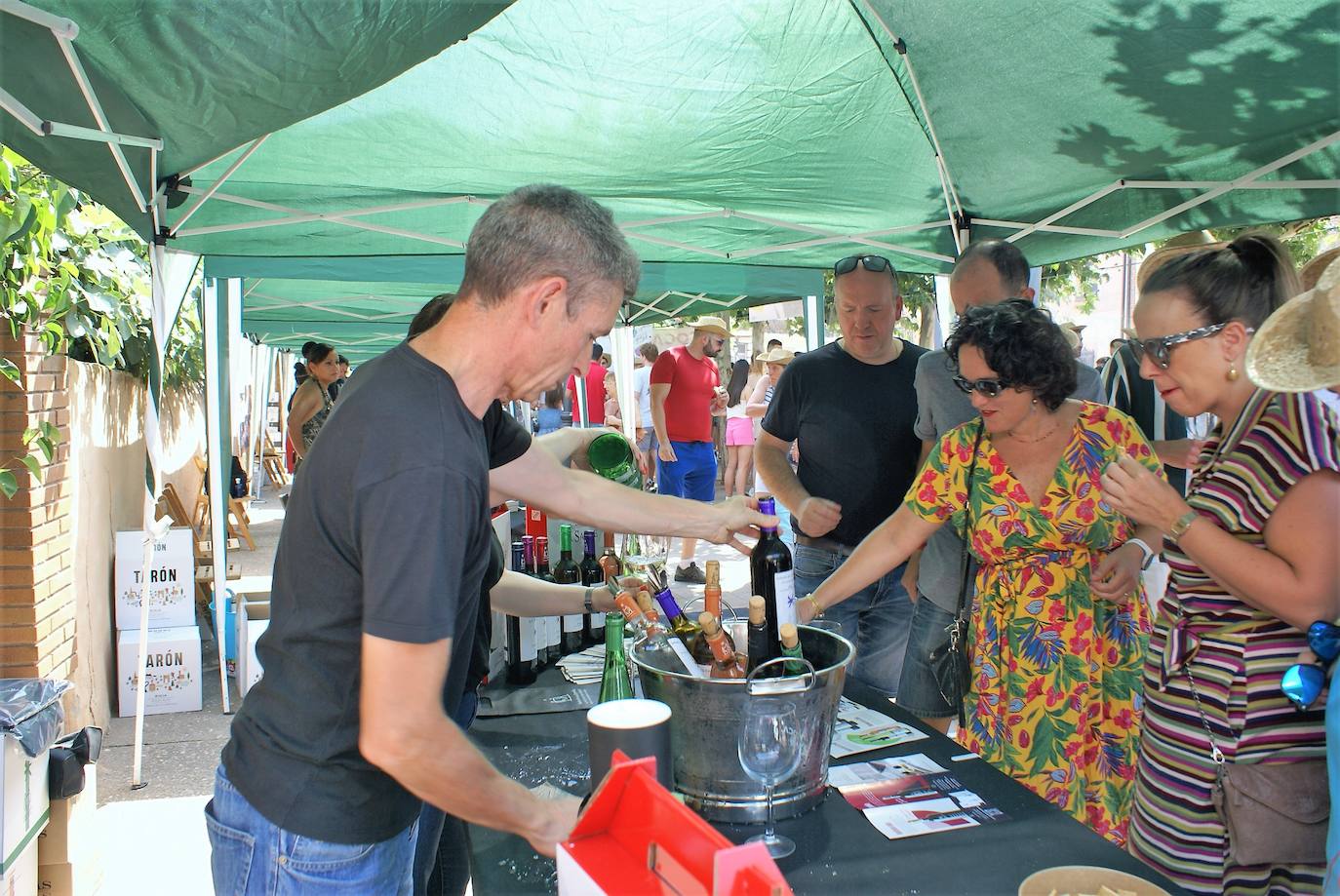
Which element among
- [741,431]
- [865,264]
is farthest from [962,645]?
[741,431]

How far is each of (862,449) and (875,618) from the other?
1.99 feet

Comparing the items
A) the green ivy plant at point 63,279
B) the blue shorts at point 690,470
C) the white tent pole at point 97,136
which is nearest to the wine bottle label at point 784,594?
the white tent pole at point 97,136

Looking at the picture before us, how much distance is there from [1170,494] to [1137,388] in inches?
81.2

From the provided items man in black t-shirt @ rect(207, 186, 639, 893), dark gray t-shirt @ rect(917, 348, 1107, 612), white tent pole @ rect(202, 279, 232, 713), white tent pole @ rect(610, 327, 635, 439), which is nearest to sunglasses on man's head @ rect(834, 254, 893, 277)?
dark gray t-shirt @ rect(917, 348, 1107, 612)

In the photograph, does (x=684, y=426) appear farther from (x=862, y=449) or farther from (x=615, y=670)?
(x=615, y=670)

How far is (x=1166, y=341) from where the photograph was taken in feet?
5.73

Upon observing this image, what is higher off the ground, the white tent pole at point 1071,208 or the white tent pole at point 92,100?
the white tent pole at point 1071,208

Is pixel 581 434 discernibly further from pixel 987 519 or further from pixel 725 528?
pixel 987 519

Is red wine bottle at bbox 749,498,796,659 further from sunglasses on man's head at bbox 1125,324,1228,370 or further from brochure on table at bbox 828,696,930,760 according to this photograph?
sunglasses on man's head at bbox 1125,324,1228,370

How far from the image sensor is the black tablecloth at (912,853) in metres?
1.24

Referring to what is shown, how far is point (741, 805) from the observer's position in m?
1.39

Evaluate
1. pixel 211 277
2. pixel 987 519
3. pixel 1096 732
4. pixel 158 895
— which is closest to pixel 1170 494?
pixel 987 519

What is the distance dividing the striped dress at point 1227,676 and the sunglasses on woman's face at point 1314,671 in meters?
0.10

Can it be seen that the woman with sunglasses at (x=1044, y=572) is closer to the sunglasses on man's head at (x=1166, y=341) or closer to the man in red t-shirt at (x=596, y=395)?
the sunglasses on man's head at (x=1166, y=341)
